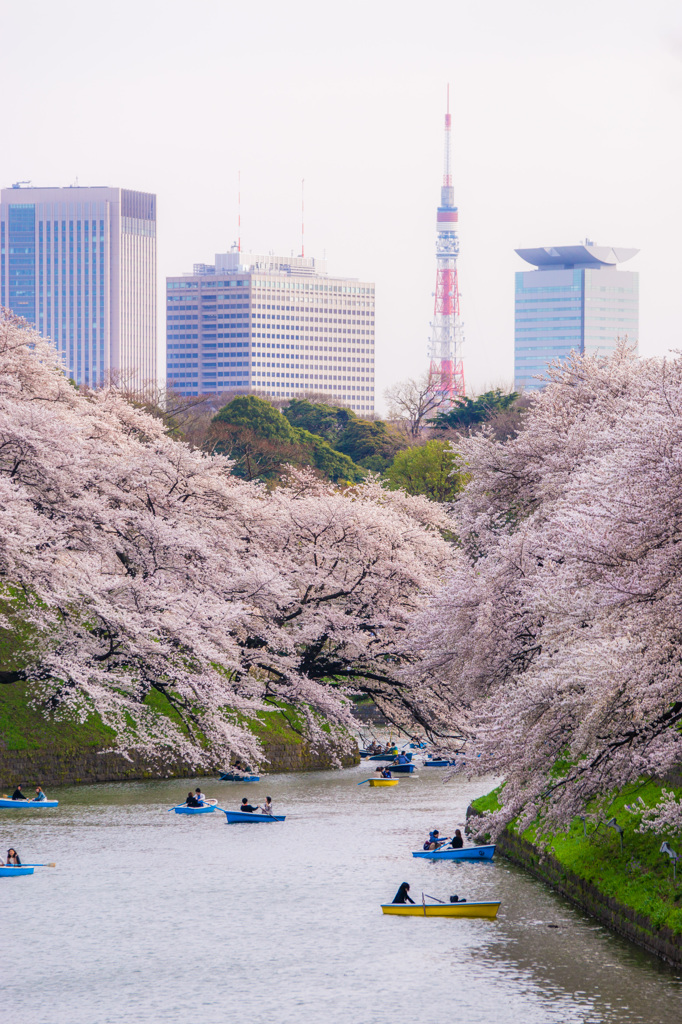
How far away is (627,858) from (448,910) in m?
3.99

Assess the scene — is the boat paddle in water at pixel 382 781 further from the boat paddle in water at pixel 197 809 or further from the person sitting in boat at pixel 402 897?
the person sitting in boat at pixel 402 897

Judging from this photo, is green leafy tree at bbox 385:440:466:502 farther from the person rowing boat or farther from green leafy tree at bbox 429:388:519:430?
the person rowing boat

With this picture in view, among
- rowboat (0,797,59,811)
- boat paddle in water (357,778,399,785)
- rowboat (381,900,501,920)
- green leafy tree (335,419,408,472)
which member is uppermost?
green leafy tree (335,419,408,472)

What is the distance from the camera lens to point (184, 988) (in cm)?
2369

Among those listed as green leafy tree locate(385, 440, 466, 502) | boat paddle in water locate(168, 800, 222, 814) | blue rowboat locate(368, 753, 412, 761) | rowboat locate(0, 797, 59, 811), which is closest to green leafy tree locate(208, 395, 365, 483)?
green leafy tree locate(385, 440, 466, 502)

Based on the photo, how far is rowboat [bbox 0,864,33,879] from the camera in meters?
32.4

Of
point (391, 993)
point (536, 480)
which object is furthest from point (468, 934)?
point (536, 480)

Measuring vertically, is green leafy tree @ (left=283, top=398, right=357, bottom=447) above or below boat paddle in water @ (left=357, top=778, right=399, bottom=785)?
above

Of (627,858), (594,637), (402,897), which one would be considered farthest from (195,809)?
(594,637)

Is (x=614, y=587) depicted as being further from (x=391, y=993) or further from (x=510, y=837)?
(x=510, y=837)

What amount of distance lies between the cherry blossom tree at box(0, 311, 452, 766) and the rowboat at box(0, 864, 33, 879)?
36.1ft

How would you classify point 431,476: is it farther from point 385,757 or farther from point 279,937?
point 279,937

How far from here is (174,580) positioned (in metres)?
49.0

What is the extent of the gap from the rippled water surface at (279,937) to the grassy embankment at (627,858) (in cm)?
87
